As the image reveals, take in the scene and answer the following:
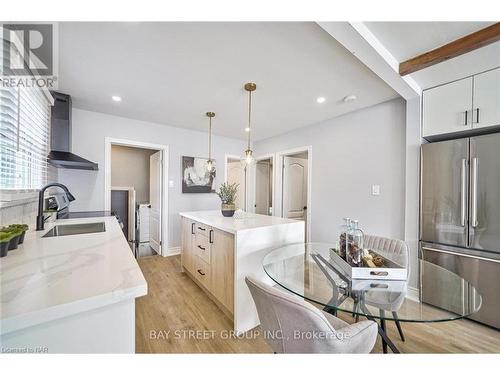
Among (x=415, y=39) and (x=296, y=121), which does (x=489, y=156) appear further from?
(x=296, y=121)

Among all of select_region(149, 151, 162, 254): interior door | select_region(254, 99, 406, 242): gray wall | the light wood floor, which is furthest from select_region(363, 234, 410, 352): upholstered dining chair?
select_region(149, 151, 162, 254): interior door

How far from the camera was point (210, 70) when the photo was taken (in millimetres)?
1995

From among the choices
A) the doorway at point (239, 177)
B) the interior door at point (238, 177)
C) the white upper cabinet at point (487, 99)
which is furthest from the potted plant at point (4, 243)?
the interior door at point (238, 177)

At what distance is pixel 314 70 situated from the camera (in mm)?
1977

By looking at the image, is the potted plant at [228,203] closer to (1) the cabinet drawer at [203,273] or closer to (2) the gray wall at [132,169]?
(1) the cabinet drawer at [203,273]

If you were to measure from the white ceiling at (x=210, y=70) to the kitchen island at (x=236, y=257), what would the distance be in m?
1.51

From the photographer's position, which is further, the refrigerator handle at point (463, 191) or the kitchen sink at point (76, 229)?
the refrigerator handle at point (463, 191)

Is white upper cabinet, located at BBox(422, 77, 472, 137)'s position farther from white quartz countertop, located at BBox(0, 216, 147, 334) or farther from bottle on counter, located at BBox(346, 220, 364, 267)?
white quartz countertop, located at BBox(0, 216, 147, 334)

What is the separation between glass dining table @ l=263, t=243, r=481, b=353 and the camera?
40.9 inches

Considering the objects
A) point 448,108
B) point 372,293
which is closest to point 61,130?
point 372,293

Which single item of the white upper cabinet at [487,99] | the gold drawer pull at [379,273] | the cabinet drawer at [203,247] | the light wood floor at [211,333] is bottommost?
the light wood floor at [211,333]

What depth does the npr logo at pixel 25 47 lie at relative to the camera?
1414 mm

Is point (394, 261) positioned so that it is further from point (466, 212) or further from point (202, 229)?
point (202, 229)

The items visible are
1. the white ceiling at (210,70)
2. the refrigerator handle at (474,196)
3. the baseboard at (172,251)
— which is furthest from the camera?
the baseboard at (172,251)
